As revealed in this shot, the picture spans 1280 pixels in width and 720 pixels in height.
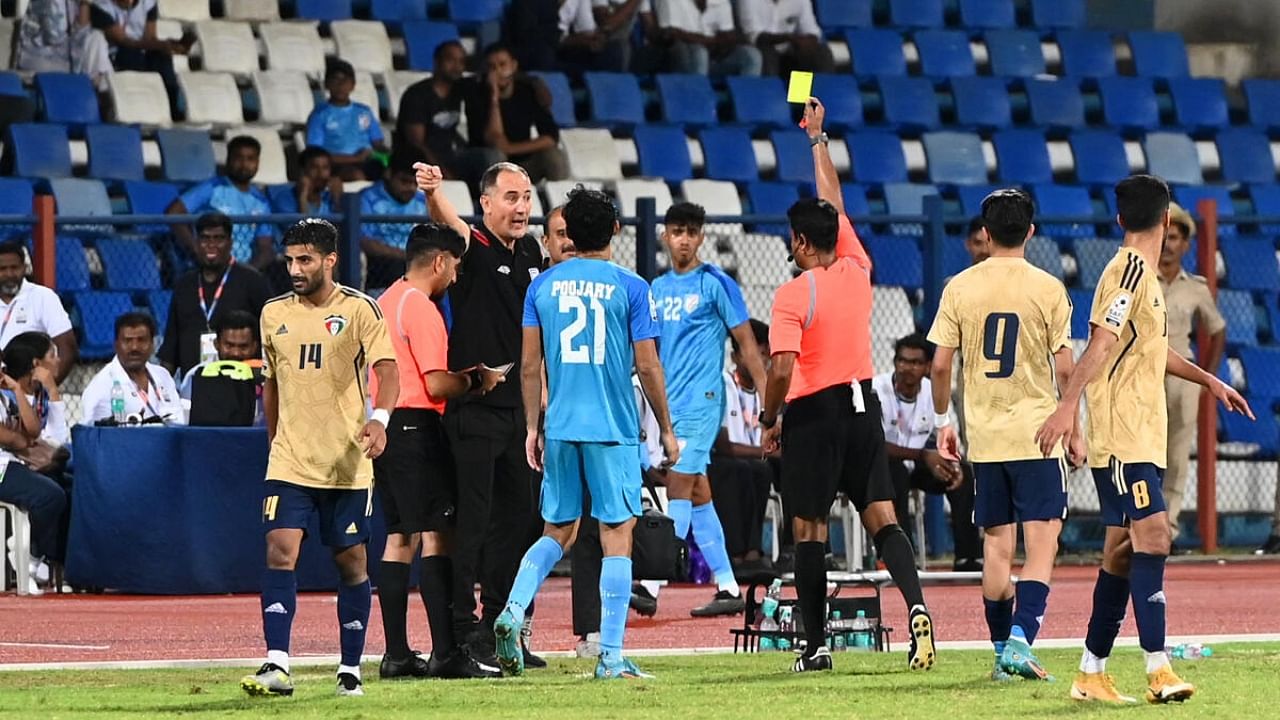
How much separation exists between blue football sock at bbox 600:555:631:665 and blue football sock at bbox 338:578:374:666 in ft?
3.33

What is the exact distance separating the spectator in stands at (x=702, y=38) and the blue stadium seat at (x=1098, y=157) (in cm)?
330

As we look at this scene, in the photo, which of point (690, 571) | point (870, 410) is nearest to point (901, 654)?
point (870, 410)

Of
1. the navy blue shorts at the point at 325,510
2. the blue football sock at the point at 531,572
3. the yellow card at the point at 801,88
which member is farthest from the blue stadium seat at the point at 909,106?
the navy blue shorts at the point at 325,510

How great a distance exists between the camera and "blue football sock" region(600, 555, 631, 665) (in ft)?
33.7

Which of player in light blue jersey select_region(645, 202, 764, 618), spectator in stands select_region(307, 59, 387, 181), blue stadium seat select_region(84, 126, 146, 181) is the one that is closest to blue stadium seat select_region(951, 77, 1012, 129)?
spectator in stands select_region(307, 59, 387, 181)

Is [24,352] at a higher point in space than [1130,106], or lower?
lower

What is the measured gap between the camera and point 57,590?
16.8m

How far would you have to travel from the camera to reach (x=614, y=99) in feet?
74.4

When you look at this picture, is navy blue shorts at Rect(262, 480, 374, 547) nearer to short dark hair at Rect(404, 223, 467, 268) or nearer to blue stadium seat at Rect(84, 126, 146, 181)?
short dark hair at Rect(404, 223, 467, 268)

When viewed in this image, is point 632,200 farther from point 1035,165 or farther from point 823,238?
point 823,238

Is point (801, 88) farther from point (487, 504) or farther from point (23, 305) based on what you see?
point (23, 305)

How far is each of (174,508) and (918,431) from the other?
5455 millimetres

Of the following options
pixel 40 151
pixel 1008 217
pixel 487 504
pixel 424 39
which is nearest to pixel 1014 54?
pixel 424 39

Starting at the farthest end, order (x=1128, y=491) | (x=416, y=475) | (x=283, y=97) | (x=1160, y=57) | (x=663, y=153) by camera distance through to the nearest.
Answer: (x=1160, y=57) < (x=663, y=153) < (x=283, y=97) < (x=416, y=475) < (x=1128, y=491)
